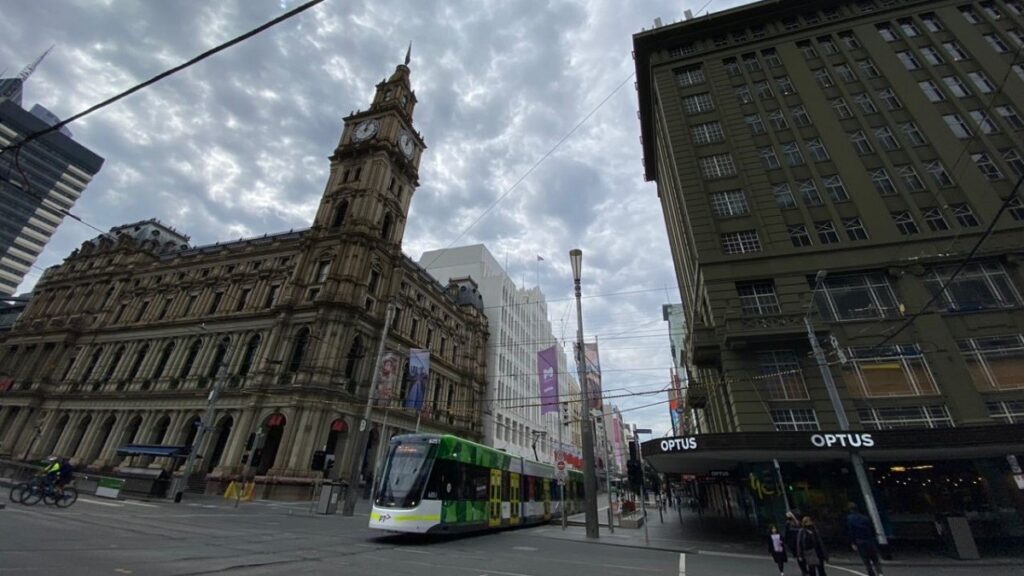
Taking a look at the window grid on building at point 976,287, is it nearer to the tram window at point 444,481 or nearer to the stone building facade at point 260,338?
the tram window at point 444,481

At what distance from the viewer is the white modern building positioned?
204ft

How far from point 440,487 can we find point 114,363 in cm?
5379

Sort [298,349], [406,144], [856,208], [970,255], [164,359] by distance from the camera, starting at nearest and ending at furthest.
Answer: [970,255]
[856,208]
[298,349]
[164,359]
[406,144]

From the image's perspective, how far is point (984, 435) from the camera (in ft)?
52.2

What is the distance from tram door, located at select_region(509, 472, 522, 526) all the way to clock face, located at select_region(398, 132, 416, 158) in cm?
4013

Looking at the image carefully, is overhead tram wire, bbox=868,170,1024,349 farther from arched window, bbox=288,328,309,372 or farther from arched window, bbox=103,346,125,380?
arched window, bbox=103,346,125,380

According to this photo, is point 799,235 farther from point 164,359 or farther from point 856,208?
point 164,359

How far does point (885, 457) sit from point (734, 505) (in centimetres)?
1686

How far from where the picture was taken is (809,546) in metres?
10.6

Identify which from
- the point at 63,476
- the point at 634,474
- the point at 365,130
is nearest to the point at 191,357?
the point at 63,476

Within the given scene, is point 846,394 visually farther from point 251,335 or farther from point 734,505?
point 251,335

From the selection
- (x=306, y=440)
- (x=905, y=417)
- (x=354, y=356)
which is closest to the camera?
(x=905, y=417)

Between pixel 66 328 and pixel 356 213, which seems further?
pixel 66 328

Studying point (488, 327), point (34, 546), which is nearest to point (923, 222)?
point (34, 546)
